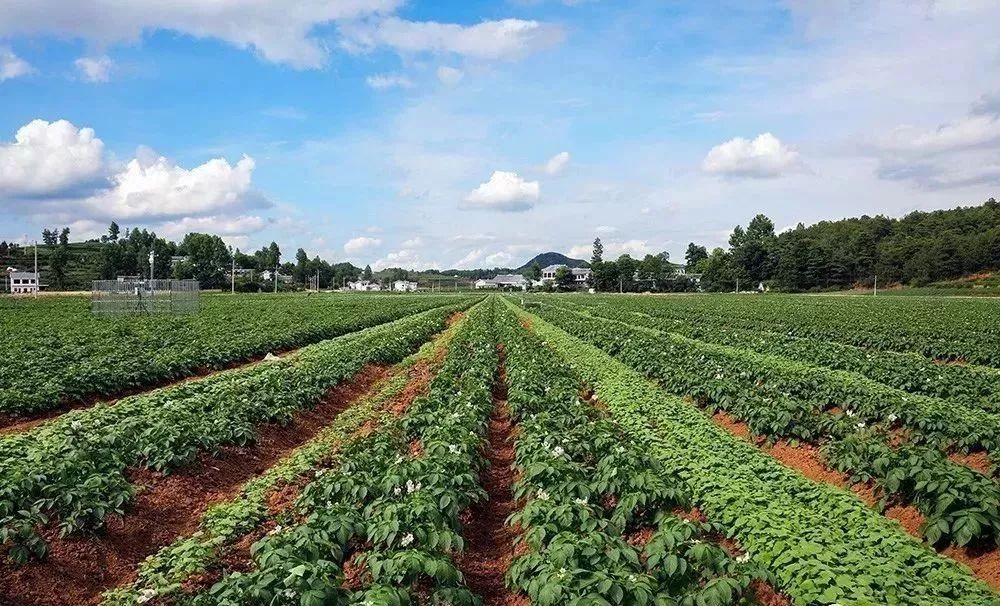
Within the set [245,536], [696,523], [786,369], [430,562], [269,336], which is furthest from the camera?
[269,336]

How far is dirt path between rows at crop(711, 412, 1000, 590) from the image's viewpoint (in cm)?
632

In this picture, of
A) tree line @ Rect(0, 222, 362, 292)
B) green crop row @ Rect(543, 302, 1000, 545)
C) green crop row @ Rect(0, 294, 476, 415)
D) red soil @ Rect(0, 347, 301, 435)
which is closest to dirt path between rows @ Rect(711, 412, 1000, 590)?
green crop row @ Rect(543, 302, 1000, 545)

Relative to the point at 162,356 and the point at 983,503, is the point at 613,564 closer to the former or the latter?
the point at 983,503

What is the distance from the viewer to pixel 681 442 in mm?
10117

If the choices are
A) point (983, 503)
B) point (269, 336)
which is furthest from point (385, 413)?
point (269, 336)

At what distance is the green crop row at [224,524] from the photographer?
5703 millimetres

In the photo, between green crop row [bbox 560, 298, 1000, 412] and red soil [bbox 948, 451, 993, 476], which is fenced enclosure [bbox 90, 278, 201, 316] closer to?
green crop row [bbox 560, 298, 1000, 412]

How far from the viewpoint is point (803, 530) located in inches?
251

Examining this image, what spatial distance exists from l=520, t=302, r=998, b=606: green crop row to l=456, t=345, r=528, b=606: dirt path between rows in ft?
7.28

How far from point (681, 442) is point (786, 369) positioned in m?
9.82

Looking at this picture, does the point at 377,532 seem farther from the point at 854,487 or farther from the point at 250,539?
the point at 854,487

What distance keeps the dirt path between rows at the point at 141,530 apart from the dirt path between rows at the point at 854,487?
26.8ft

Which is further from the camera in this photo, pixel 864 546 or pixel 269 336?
pixel 269 336

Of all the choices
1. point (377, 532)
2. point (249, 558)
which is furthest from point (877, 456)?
point (249, 558)
